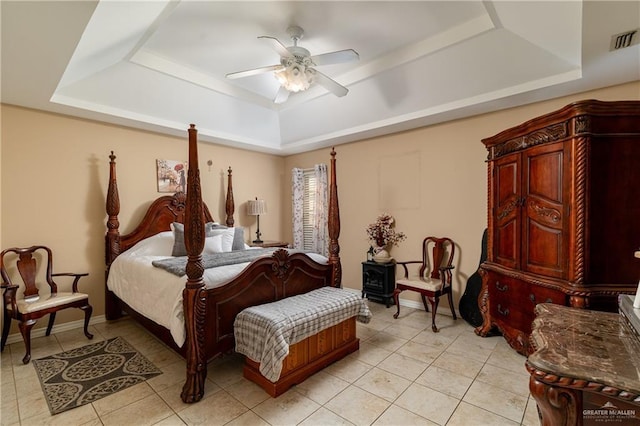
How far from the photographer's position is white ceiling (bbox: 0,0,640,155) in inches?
81.4

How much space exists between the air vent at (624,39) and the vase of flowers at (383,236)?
278cm

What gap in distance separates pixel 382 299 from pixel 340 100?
287 cm

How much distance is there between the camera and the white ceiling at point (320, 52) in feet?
6.78

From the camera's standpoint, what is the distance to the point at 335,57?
2506 mm

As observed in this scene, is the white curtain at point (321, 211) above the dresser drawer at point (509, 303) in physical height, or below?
above

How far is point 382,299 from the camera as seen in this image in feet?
14.0

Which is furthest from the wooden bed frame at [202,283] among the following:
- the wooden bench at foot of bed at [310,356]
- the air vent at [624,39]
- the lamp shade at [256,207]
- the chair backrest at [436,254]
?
the air vent at [624,39]

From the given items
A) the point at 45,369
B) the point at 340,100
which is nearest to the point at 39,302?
the point at 45,369

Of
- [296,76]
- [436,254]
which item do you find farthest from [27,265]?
[436,254]

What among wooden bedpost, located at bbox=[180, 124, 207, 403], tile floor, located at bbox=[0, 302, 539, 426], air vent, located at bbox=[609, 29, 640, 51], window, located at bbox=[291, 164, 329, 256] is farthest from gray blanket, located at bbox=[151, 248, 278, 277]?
air vent, located at bbox=[609, 29, 640, 51]

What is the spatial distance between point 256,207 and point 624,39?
4547 mm

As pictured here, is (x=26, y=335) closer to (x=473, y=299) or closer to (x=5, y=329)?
(x=5, y=329)

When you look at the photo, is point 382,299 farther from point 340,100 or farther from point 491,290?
point 340,100

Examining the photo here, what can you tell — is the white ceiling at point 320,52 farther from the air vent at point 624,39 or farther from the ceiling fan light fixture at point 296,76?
the ceiling fan light fixture at point 296,76
